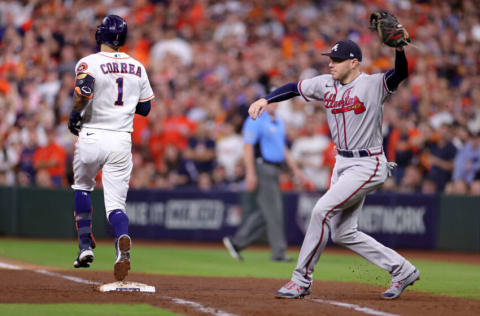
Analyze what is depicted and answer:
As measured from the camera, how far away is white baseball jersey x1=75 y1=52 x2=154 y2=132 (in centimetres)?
796

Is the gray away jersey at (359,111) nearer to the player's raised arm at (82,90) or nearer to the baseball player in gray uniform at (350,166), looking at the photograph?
the baseball player in gray uniform at (350,166)

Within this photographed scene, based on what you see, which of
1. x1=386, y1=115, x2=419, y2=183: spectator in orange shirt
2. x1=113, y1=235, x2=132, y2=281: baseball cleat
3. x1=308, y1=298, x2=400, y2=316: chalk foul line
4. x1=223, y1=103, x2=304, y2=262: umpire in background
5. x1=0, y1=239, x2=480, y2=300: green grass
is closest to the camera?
x1=308, y1=298, x2=400, y2=316: chalk foul line

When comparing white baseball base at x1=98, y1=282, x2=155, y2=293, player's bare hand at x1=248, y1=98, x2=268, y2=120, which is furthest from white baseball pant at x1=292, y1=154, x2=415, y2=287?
white baseball base at x1=98, y1=282, x2=155, y2=293

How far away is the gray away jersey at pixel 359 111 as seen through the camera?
7.71m

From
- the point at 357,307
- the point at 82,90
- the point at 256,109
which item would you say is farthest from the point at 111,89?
the point at 357,307

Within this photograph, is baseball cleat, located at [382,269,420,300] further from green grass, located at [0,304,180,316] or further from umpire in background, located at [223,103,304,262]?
umpire in background, located at [223,103,304,262]

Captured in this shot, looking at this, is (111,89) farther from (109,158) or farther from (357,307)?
(357,307)

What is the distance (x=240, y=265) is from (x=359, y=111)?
5.10m

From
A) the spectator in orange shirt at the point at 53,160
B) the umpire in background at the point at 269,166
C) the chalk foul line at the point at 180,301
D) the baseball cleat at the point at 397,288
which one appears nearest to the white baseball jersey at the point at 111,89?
the chalk foul line at the point at 180,301

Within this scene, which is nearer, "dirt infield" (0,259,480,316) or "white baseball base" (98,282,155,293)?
"dirt infield" (0,259,480,316)

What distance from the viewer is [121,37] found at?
8.16m

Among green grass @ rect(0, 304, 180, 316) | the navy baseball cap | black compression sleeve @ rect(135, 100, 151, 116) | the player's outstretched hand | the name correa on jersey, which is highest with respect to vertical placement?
the navy baseball cap

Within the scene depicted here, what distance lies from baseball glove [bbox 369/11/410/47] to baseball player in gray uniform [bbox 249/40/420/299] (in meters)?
0.31

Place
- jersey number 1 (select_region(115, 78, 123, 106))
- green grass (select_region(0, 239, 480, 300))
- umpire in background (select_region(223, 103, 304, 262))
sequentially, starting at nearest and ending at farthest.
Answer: jersey number 1 (select_region(115, 78, 123, 106)), green grass (select_region(0, 239, 480, 300)), umpire in background (select_region(223, 103, 304, 262))
